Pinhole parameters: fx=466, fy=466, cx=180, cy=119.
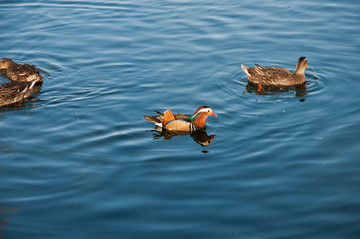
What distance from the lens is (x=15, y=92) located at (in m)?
14.3

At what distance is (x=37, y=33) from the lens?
20016 mm

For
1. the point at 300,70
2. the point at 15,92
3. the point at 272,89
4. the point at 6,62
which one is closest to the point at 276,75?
the point at 272,89

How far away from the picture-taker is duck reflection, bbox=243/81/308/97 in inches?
570

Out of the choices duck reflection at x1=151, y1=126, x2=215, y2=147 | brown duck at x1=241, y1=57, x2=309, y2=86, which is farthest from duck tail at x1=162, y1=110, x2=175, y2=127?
brown duck at x1=241, y1=57, x2=309, y2=86

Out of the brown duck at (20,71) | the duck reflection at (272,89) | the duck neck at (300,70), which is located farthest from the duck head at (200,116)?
the brown duck at (20,71)

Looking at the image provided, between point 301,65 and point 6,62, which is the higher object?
point 301,65

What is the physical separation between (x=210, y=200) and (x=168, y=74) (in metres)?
7.28

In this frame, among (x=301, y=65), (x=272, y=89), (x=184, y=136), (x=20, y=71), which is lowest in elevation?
(x=184, y=136)

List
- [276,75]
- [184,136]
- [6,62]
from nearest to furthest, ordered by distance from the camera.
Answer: [184,136], [276,75], [6,62]

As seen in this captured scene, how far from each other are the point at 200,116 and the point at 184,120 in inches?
17.6

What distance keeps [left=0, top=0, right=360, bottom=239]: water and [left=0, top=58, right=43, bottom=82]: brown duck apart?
1.62 feet

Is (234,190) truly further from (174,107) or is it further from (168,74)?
(168,74)

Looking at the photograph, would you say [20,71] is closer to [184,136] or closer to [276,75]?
[184,136]

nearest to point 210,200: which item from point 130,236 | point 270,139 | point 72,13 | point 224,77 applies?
point 130,236
